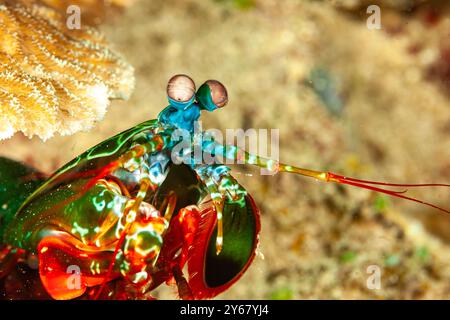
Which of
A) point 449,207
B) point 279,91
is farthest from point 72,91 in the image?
point 449,207

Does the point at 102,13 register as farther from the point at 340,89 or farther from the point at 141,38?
the point at 340,89

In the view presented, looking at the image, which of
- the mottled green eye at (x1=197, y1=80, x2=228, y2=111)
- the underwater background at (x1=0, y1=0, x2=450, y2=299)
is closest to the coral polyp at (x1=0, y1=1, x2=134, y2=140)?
the underwater background at (x1=0, y1=0, x2=450, y2=299)
